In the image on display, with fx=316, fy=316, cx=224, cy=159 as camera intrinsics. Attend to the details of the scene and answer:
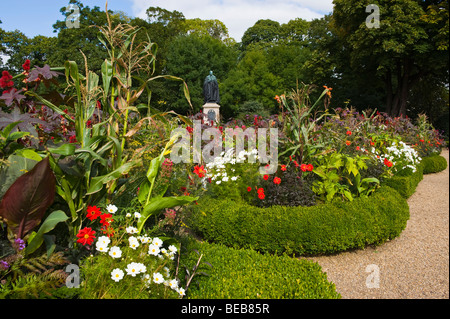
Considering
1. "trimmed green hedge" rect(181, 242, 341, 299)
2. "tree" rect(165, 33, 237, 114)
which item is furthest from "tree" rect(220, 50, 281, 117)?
"trimmed green hedge" rect(181, 242, 341, 299)

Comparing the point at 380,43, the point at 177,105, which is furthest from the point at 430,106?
the point at 177,105

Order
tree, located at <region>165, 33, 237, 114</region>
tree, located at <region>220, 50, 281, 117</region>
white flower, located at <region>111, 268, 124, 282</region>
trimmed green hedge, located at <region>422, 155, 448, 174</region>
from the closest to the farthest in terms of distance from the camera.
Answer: white flower, located at <region>111, 268, 124, 282</region>
trimmed green hedge, located at <region>422, 155, 448, 174</region>
tree, located at <region>165, 33, 237, 114</region>
tree, located at <region>220, 50, 281, 117</region>

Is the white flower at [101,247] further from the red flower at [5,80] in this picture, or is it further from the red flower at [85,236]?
the red flower at [5,80]

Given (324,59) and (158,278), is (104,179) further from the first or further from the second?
(324,59)

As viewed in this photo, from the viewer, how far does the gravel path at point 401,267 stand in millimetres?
2840

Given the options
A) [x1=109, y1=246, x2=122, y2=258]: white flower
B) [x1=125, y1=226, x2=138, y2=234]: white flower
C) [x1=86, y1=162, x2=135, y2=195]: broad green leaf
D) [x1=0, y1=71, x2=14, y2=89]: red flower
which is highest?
[x1=0, y1=71, x2=14, y2=89]: red flower
